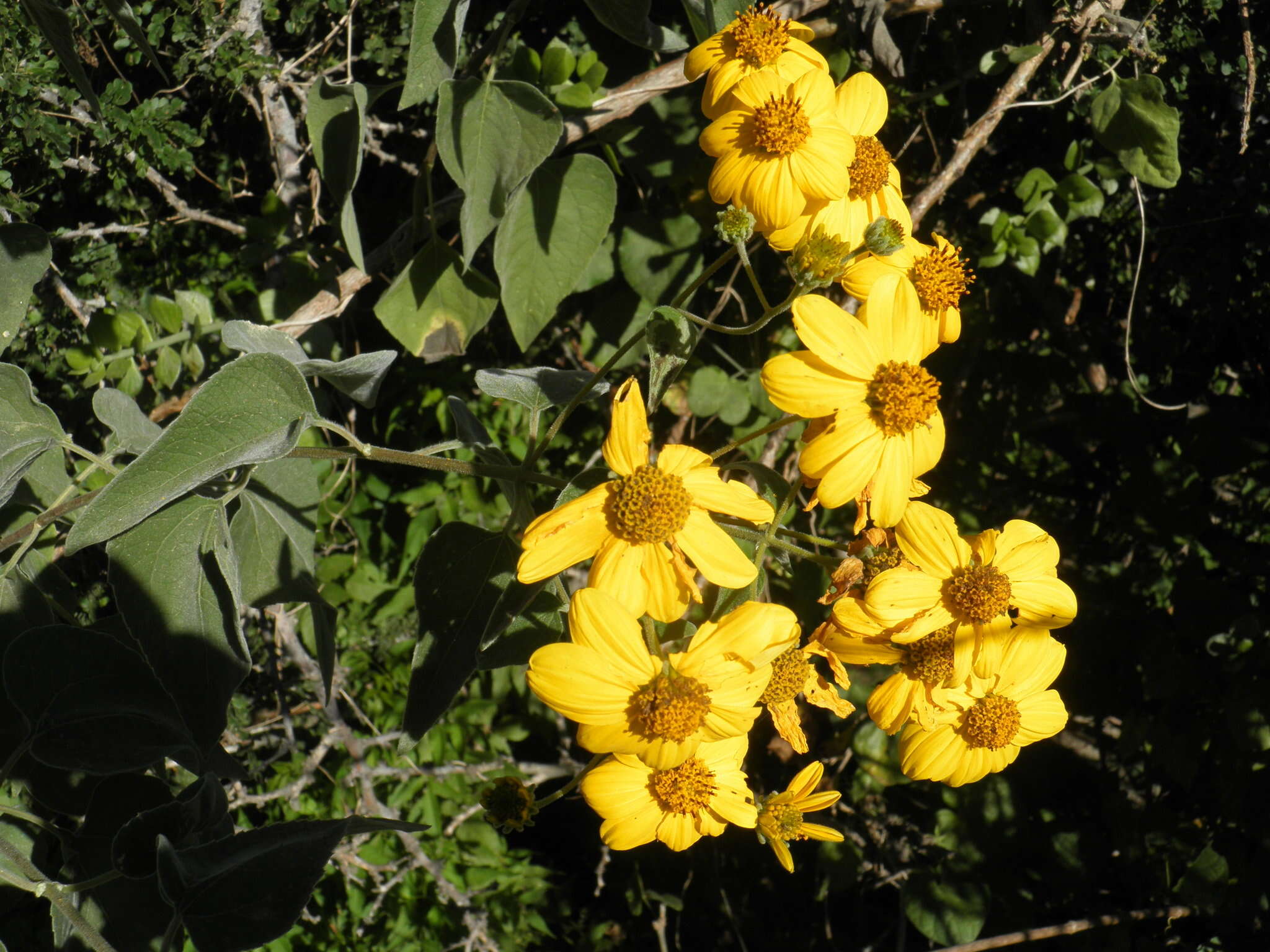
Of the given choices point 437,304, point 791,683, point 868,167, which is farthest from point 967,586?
point 437,304

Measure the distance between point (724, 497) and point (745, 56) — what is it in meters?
0.62

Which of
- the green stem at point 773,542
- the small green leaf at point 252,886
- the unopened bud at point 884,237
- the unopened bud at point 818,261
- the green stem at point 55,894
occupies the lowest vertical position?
the small green leaf at point 252,886

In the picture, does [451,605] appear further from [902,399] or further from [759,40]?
[759,40]

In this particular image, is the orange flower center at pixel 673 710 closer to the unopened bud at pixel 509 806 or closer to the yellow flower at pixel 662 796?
the yellow flower at pixel 662 796

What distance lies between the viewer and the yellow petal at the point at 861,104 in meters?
1.27

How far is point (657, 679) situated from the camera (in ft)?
3.31

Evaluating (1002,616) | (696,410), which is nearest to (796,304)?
(1002,616)

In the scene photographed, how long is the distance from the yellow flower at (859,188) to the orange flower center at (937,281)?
50mm

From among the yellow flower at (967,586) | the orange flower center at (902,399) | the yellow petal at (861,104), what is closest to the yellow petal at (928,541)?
the yellow flower at (967,586)

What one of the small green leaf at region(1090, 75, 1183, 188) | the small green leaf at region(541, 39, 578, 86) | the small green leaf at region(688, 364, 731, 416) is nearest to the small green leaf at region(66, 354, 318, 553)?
the small green leaf at region(541, 39, 578, 86)

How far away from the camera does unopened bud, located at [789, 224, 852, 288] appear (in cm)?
105

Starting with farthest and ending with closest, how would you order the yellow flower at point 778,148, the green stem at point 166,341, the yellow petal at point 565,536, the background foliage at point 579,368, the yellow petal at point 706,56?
the green stem at point 166,341
the background foliage at point 579,368
the yellow petal at point 706,56
the yellow flower at point 778,148
the yellow petal at point 565,536

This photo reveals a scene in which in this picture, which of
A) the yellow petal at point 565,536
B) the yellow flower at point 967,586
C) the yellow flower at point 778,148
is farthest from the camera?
the yellow flower at point 778,148

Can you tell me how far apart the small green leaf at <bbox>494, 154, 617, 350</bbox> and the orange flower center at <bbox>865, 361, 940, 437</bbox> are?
650mm
